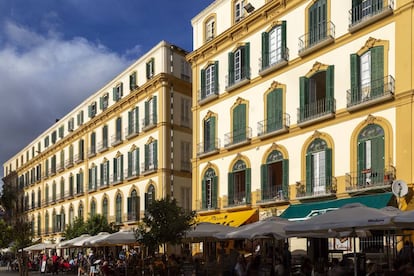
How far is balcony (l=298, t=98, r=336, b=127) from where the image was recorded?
23.3 meters

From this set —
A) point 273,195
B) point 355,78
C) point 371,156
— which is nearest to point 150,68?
point 273,195

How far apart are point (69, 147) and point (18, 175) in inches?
1185

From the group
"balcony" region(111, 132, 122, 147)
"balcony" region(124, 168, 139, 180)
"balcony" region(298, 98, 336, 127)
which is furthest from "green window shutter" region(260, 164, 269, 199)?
"balcony" region(111, 132, 122, 147)

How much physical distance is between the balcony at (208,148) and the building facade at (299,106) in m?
0.07

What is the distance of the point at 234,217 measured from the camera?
2820 cm

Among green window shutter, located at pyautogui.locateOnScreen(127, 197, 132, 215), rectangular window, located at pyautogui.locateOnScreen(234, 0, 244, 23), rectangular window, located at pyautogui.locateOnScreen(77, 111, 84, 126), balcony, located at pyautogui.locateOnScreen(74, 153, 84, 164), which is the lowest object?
green window shutter, located at pyautogui.locateOnScreen(127, 197, 132, 215)

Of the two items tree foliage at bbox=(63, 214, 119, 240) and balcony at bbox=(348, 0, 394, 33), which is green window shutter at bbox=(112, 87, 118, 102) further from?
balcony at bbox=(348, 0, 394, 33)

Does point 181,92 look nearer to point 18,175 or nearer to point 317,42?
point 317,42

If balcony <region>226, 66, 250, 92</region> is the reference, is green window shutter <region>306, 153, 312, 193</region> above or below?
below

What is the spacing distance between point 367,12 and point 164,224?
11.9 metres

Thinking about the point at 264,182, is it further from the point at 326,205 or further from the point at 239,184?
the point at 326,205

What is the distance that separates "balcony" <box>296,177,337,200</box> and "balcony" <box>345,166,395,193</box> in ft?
2.58

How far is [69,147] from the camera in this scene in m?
57.6

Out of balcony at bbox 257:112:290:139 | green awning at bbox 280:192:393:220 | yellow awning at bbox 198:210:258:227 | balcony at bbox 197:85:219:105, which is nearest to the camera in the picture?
green awning at bbox 280:192:393:220
